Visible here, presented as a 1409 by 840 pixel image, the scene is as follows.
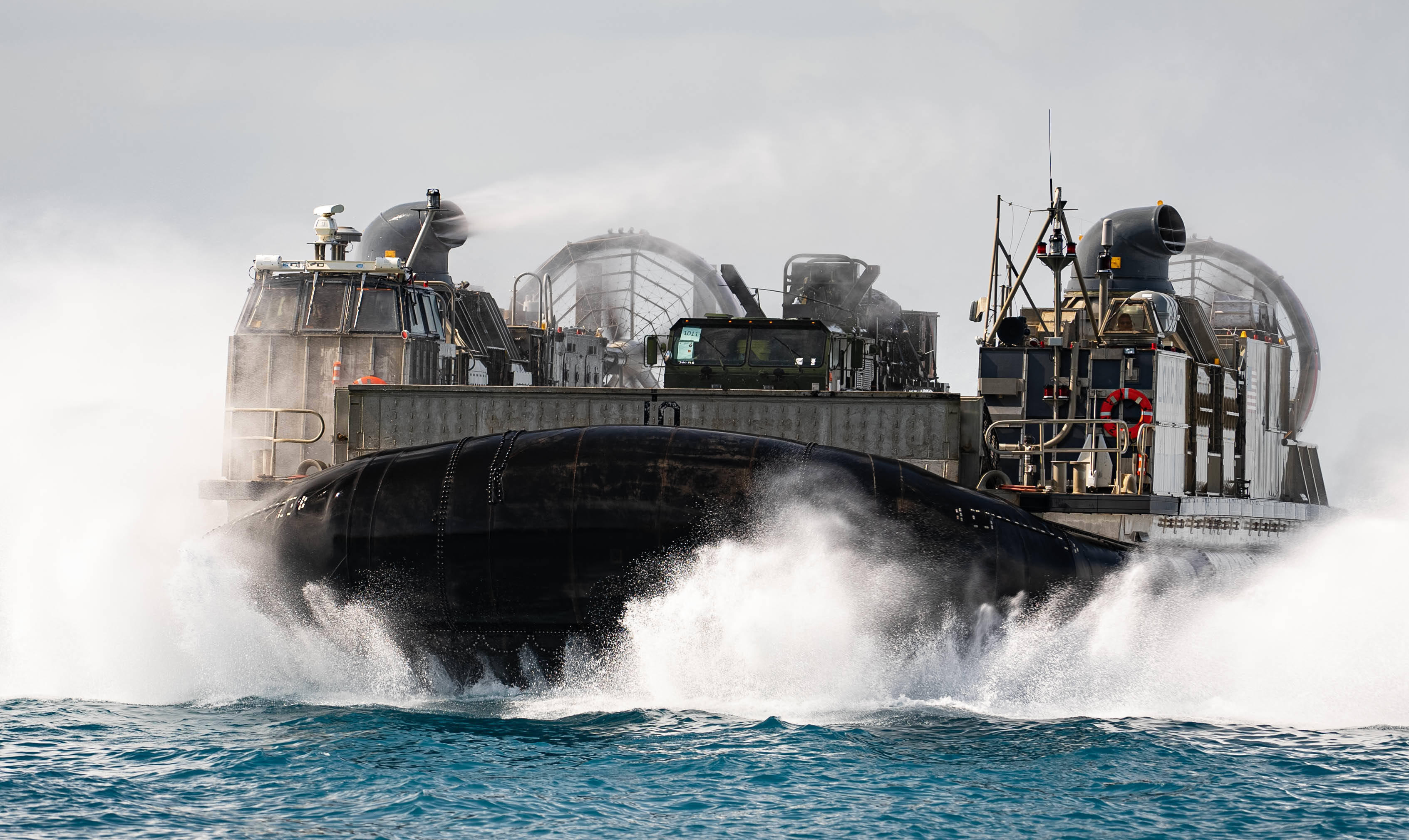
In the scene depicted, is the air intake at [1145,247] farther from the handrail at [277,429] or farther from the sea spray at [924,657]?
the handrail at [277,429]

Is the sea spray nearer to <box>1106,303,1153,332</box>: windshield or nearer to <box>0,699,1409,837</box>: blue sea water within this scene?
<box>0,699,1409,837</box>: blue sea water

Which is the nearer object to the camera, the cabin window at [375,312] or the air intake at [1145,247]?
the cabin window at [375,312]

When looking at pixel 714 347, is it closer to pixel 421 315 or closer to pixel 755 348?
pixel 755 348

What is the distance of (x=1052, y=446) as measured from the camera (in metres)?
13.8

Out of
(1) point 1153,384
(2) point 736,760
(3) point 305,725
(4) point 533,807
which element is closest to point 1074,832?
(2) point 736,760

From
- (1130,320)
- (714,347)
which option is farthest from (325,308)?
(1130,320)

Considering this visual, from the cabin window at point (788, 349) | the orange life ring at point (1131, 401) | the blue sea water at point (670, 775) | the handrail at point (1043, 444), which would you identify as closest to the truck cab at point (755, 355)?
the cabin window at point (788, 349)

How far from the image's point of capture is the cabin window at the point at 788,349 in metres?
15.9

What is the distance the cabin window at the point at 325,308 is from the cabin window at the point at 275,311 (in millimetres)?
163

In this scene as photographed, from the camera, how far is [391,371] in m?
17.1

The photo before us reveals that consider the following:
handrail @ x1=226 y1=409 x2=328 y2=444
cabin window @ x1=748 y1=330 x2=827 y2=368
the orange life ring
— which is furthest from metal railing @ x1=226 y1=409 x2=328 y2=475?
the orange life ring

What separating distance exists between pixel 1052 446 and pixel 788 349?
3.43 meters

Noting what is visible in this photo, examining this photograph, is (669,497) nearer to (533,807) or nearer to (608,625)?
(608,625)

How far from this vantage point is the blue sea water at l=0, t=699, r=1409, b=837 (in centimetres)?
696
